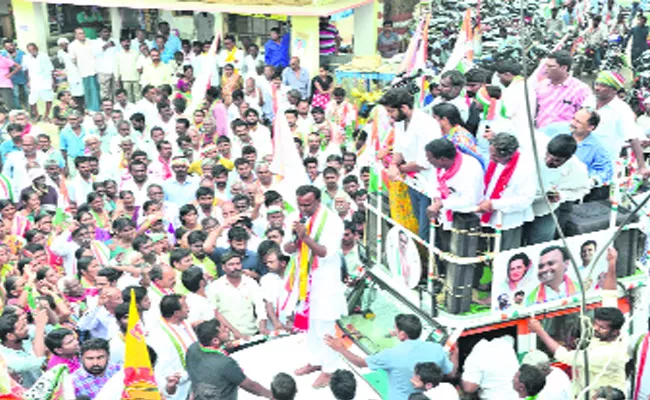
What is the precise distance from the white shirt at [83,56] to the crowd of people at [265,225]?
14.9 feet

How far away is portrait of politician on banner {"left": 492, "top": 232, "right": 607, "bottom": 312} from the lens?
236 inches

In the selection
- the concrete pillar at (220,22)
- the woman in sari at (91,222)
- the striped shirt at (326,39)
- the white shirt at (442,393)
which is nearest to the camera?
the white shirt at (442,393)

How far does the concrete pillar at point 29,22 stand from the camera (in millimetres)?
17312

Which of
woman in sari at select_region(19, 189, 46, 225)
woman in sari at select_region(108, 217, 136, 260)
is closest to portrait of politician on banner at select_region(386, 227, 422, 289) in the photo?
woman in sari at select_region(108, 217, 136, 260)

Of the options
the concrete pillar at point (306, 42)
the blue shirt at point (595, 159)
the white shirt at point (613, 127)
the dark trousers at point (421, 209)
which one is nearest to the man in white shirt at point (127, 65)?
the concrete pillar at point (306, 42)

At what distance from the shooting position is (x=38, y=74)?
15.5 m

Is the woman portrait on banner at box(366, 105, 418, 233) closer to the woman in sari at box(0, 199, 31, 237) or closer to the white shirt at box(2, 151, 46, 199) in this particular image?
the woman in sari at box(0, 199, 31, 237)

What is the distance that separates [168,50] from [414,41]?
7114 mm

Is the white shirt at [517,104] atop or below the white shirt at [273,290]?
atop

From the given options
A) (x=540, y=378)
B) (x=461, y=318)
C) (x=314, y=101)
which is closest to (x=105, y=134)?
Result: (x=314, y=101)

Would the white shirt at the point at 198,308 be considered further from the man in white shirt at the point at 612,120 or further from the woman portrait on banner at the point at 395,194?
the man in white shirt at the point at 612,120

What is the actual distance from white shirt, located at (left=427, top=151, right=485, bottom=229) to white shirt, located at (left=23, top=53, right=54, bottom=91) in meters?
11.5

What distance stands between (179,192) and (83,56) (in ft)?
24.3

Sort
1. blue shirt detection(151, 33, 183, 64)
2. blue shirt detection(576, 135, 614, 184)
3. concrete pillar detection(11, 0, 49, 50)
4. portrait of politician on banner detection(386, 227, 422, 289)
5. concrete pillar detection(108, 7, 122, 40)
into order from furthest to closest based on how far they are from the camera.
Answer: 1. concrete pillar detection(108, 7, 122, 40)
2. concrete pillar detection(11, 0, 49, 50)
3. blue shirt detection(151, 33, 183, 64)
4. blue shirt detection(576, 135, 614, 184)
5. portrait of politician on banner detection(386, 227, 422, 289)
